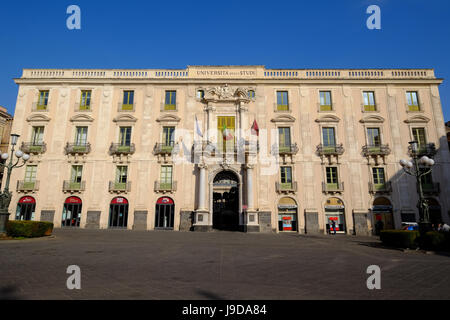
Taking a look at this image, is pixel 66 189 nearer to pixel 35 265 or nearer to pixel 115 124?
pixel 115 124

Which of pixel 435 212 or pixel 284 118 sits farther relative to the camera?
pixel 284 118

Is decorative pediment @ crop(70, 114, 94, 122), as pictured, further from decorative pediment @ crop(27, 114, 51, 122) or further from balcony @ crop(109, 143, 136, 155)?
balcony @ crop(109, 143, 136, 155)

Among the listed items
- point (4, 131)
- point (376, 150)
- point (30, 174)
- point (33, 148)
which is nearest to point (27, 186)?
point (30, 174)

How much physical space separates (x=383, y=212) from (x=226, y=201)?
51.0ft

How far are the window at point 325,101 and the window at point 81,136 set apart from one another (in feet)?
83.7

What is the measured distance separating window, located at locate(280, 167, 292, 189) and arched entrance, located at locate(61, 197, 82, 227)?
67.4ft

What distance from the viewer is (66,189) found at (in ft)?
88.0

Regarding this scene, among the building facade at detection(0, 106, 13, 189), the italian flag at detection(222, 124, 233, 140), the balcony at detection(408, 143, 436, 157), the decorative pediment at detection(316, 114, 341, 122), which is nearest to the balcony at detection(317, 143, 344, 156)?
the decorative pediment at detection(316, 114, 341, 122)

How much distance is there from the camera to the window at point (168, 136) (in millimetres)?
27886

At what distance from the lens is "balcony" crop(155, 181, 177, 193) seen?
2667 centimetres

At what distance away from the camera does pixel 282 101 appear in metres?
29.1

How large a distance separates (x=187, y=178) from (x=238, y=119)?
321 inches

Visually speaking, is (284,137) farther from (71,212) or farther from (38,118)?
(38,118)
